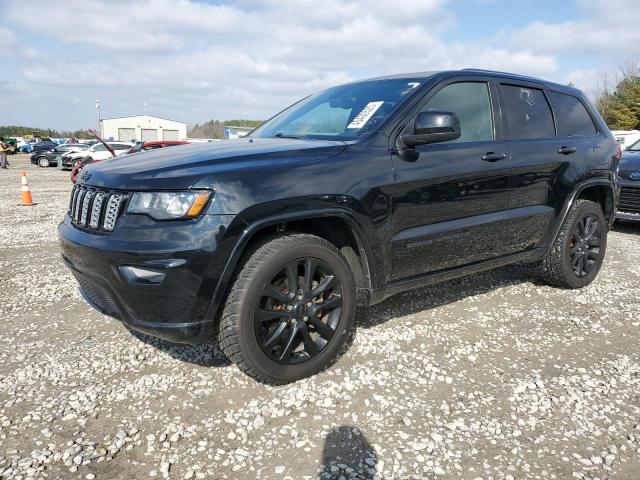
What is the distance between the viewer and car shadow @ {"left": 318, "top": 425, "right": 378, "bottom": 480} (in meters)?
2.10

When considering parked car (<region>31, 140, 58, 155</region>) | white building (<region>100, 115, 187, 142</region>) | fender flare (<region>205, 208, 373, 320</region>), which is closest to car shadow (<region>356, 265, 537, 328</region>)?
fender flare (<region>205, 208, 373, 320</region>)

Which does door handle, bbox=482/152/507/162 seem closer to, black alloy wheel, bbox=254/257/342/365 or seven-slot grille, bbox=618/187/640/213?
black alloy wheel, bbox=254/257/342/365

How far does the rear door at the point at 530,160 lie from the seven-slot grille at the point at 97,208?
2749mm

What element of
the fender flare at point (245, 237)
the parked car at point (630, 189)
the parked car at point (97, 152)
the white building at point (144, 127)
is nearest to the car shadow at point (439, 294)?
the fender flare at point (245, 237)

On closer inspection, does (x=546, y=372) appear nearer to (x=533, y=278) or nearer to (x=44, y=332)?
(x=533, y=278)

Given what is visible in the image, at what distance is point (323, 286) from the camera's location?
2.77 metres

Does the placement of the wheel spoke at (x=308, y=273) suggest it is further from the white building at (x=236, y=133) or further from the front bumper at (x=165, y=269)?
the white building at (x=236, y=133)

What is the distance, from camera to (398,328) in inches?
142

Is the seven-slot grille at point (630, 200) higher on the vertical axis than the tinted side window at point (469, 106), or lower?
lower

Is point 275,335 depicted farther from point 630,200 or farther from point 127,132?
point 127,132

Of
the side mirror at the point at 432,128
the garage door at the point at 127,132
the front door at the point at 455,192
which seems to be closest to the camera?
the side mirror at the point at 432,128

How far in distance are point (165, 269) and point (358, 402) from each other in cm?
125

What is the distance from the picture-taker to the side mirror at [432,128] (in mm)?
2910

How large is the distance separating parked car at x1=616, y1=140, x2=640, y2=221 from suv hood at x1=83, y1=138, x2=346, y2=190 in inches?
241
